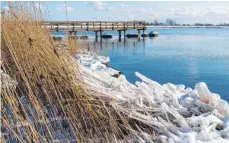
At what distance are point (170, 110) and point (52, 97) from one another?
3.79 ft

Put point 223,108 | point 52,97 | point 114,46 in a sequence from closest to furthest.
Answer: point 223,108, point 52,97, point 114,46

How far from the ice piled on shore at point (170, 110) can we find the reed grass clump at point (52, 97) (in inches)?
6.8

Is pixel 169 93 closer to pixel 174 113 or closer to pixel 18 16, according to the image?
pixel 174 113

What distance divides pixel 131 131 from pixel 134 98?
40 cm

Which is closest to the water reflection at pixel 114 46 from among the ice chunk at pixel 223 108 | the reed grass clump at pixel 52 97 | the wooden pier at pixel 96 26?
the wooden pier at pixel 96 26

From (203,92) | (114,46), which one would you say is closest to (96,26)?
(114,46)

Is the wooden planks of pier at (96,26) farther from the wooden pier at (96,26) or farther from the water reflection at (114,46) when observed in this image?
the water reflection at (114,46)

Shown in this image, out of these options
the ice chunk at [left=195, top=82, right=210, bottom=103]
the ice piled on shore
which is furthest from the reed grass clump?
the ice chunk at [left=195, top=82, right=210, bottom=103]

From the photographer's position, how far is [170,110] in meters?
3.18

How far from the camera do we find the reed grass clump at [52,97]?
3.11m

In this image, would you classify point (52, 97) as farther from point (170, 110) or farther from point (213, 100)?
point (213, 100)

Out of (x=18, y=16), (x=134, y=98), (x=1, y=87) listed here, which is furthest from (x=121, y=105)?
(x=18, y=16)

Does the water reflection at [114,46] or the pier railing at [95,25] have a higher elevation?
the pier railing at [95,25]

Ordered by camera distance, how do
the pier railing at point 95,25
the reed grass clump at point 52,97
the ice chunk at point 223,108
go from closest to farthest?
the reed grass clump at point 52,97, the ice chunk at point 223,108, the pier railing at point 95,25
